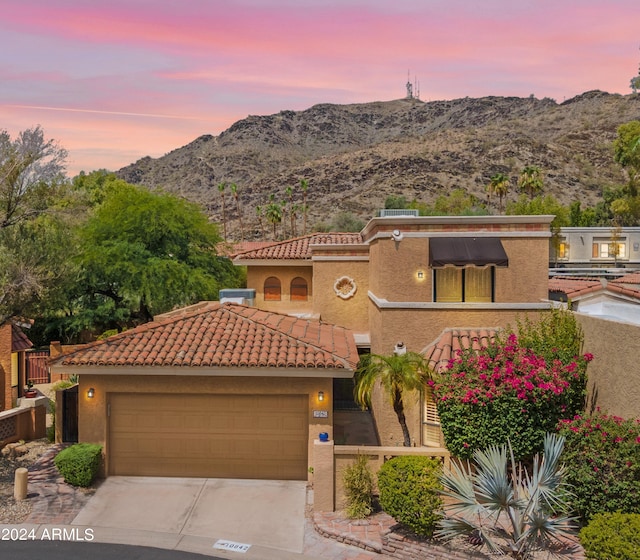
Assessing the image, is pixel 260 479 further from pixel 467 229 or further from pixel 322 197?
pixel 322 197

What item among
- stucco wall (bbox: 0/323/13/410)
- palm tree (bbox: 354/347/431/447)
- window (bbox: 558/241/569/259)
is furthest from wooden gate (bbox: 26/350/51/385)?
window (bbox: 558/241/569/259)

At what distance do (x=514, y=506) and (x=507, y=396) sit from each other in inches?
118

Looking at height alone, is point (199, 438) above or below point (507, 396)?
below

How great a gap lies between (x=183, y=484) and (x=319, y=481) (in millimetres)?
4263

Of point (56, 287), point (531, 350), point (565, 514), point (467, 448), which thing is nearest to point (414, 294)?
point (531, 350)

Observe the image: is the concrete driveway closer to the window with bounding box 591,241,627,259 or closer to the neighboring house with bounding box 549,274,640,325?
the neighboring house with bounding box 549,274,640,325

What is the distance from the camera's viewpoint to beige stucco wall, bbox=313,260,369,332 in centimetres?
2530

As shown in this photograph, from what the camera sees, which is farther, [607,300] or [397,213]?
[397,213]

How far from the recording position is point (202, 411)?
1600 cm

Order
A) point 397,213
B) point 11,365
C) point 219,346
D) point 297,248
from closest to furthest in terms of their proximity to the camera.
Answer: point 219,346, point 397,213, point 11,365, point 297,248

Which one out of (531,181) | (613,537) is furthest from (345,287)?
(531,181)

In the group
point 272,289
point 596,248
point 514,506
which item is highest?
point 596,248

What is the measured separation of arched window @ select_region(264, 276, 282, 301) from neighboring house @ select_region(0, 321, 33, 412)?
11.8 meters

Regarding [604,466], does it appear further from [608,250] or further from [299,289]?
[608,250]
